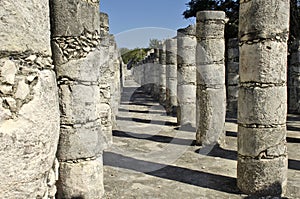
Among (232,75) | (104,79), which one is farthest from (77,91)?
(232,75)

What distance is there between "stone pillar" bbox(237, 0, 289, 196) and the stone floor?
0.40 m

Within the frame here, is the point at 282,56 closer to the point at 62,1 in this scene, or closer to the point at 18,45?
the point at 62,1

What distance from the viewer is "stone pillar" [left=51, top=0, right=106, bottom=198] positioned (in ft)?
14.9

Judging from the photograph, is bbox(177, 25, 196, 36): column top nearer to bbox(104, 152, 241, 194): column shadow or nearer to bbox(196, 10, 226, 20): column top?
bbox(196, 10, 226, 20): column top

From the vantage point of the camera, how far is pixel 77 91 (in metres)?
4.71

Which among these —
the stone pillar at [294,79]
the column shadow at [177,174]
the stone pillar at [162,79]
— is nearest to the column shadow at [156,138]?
the column shadow at [177,174]

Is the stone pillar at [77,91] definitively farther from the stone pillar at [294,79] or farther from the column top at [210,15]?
the stone pillar at [294,79]

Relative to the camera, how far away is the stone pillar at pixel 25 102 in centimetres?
167

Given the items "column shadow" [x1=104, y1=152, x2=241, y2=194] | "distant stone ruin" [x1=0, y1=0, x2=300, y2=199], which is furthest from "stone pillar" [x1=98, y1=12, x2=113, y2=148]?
"column shadow" [x1=104, y1=152, x2=241, y2=194]

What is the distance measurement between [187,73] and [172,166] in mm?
5160

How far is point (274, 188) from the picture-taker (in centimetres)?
526

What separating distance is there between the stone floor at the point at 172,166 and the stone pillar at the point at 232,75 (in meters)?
3.48

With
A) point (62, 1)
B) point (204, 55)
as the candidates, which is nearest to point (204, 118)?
point (204, 55)

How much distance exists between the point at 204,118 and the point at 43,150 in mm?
6953
